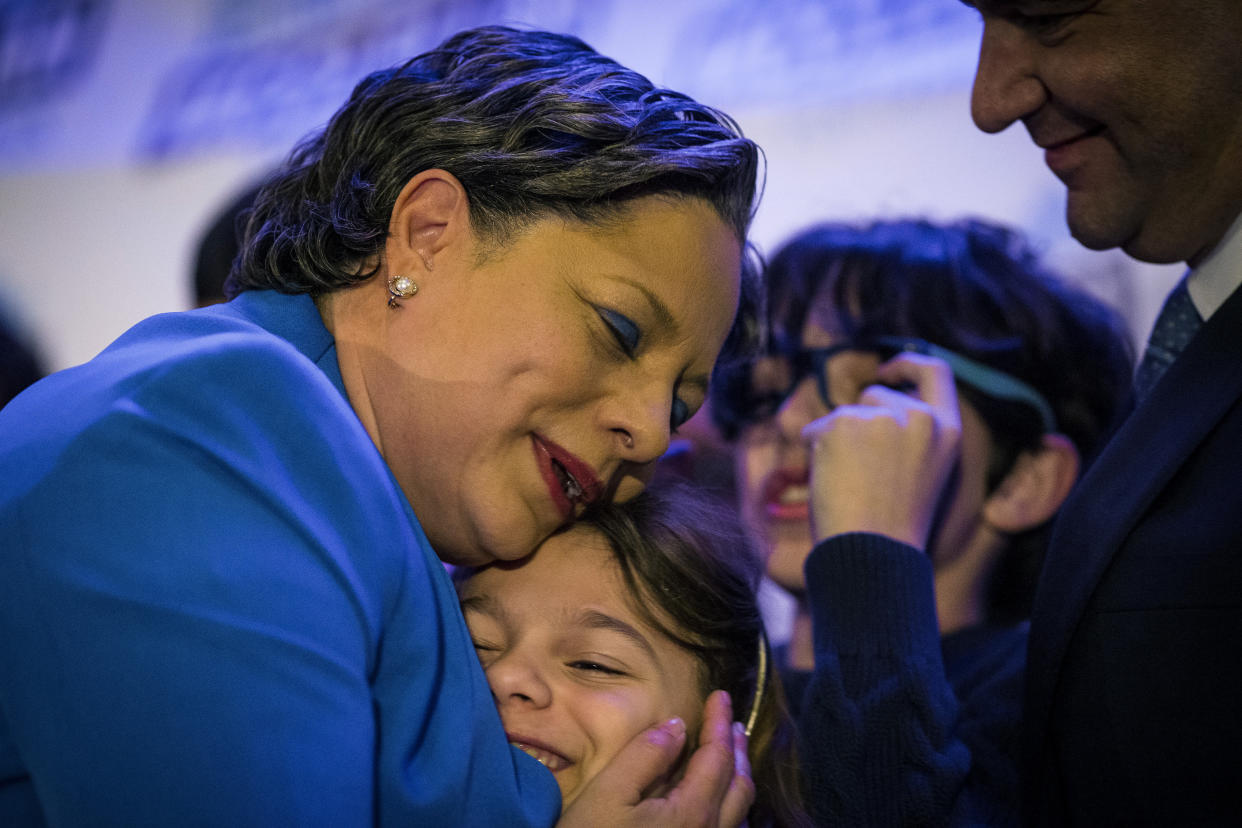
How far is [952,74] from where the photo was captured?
2482mm

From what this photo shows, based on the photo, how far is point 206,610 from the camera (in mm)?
763

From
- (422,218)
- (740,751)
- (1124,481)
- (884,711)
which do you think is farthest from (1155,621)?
(422,218)

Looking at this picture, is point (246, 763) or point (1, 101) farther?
point (1, 101)

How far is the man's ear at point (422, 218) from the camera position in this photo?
1.23 metres

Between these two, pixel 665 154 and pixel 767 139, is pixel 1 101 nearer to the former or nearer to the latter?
pixel 767 139

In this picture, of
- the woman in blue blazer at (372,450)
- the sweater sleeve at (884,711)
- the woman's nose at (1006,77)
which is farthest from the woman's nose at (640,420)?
the woman's nose at (1006,77)

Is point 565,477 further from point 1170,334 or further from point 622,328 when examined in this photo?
point 1170,334

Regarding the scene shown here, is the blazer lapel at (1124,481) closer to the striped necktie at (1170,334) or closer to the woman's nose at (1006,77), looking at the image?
the striped necktie at (1170,334)

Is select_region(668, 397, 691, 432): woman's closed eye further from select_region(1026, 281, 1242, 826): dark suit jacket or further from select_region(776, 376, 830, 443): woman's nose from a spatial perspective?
select_region(776, 376, 830, 443): woman's nose

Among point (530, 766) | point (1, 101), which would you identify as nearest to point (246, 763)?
point (530, 766)

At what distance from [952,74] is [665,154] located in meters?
1.51

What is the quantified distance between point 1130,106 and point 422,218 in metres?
0.85

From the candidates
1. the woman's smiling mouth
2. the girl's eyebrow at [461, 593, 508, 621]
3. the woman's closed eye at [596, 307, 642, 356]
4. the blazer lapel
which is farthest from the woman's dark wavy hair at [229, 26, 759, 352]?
the blazer lapel

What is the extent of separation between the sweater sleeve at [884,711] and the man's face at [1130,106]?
1.82 ft
